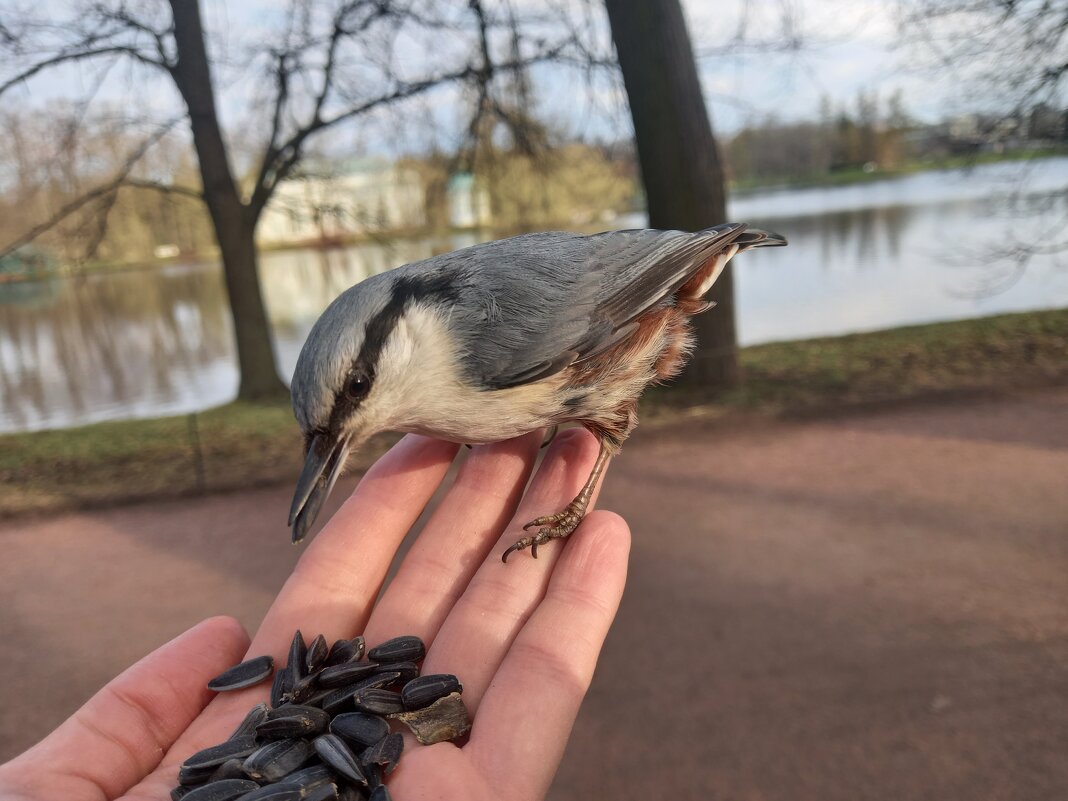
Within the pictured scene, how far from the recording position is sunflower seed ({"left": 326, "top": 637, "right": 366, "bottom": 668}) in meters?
2.02

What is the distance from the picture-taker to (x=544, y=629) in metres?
1.87

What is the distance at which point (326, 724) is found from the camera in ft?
6.08

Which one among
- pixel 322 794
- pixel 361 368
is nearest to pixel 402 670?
pixel 322 794

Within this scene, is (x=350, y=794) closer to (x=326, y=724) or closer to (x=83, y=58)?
(x=326, y=724)

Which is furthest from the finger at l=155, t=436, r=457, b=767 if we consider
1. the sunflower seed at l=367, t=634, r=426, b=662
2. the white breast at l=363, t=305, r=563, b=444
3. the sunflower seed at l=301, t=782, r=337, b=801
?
the white breast at l=363, t=305, r=563, b=444

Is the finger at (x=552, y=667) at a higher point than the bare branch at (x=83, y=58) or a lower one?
lower

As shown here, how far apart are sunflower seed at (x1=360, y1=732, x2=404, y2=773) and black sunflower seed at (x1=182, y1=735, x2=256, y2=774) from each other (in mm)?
302

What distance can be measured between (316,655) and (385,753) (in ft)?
1.39

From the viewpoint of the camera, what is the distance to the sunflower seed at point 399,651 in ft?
6.53

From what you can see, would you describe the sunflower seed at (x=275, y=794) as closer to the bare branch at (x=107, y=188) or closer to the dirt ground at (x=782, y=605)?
the dirt ground at (x=782, y=605)

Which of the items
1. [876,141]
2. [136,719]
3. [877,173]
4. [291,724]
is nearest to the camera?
[291,724]

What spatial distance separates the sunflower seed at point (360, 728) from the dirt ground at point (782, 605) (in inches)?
49.7

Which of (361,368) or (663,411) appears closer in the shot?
(361,368)

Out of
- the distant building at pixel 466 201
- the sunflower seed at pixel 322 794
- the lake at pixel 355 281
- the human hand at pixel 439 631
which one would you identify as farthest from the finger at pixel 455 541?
the distant building at pixel 466 201
